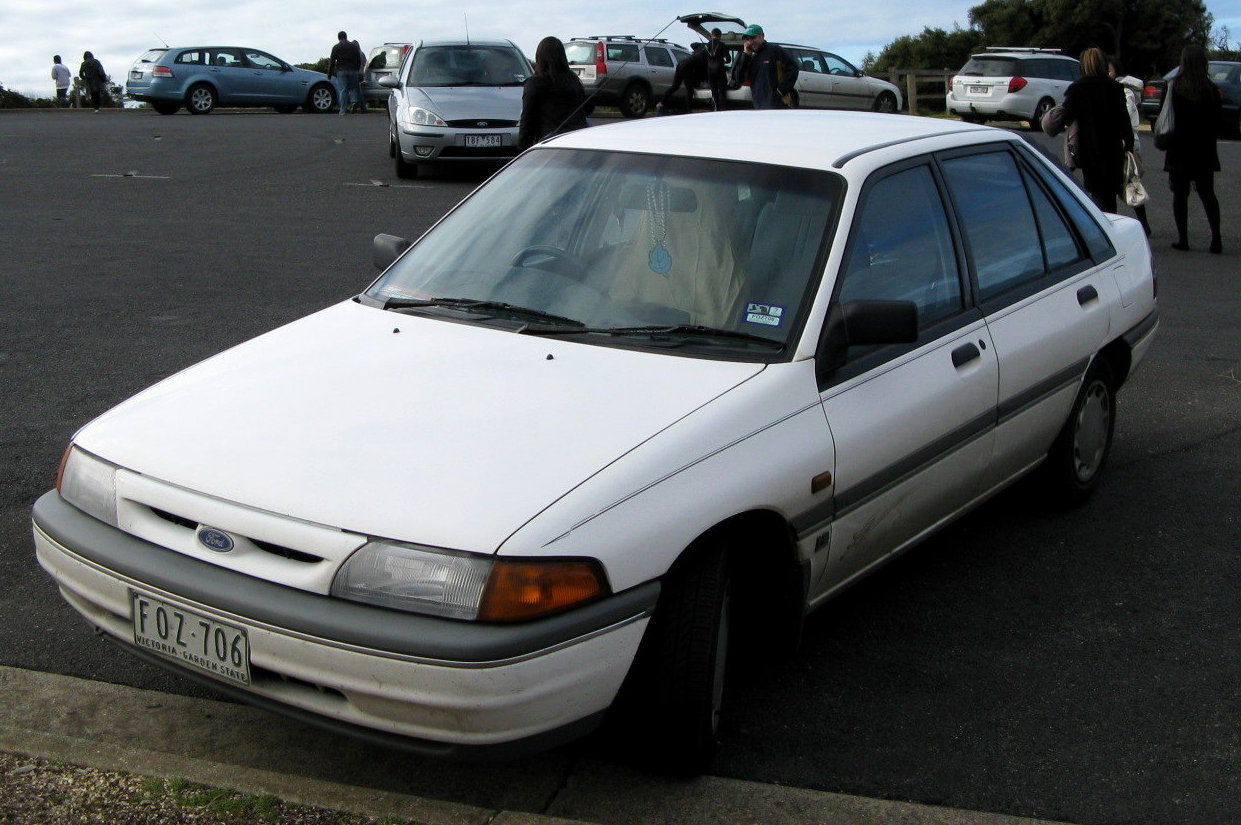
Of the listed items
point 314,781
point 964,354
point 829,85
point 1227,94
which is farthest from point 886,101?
point 314,781

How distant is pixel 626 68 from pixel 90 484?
87.8 ft

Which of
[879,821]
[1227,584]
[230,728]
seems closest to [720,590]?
[879,821]

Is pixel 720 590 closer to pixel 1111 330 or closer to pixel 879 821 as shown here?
pixel 879 821

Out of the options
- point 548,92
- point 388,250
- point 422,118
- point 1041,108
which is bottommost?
point 388,250

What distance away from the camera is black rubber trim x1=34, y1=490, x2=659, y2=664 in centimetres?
286

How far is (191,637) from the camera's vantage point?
10.3 ft

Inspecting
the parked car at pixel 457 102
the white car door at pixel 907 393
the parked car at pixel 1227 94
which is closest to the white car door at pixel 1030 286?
the white car door at pixel 907 393

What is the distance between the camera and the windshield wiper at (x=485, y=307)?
13.0 feet

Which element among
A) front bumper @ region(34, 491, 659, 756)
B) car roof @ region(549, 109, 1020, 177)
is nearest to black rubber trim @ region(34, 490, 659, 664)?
front bumper @ region(34, 491, 659, 756)

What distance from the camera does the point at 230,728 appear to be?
361cm

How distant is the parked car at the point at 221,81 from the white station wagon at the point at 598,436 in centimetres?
2657

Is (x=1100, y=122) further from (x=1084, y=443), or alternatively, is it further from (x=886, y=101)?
(x=886, y=101)

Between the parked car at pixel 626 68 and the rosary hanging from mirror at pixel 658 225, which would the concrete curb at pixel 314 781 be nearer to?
the rosary hanging from mirror at pixel 658 225

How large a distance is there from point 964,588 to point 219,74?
28.0 meters
